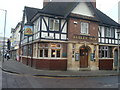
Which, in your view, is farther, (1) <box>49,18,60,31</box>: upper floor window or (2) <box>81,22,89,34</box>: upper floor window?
(2) <box>81,22,89,34</box>: upper floor window

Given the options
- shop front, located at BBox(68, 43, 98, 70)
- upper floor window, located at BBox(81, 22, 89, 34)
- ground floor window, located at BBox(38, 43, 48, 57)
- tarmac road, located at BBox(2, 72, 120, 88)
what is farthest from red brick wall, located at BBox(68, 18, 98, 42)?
tarmac road, located at BBox(2, 72, 120, 88)

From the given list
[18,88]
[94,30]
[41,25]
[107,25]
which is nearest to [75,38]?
[94,30]

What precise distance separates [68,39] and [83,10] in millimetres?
4791

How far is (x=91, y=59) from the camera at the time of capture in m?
18.0

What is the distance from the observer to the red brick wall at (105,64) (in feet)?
63.3

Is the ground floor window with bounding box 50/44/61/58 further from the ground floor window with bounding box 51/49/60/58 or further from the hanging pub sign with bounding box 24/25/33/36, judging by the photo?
the hanging pub sign with bounding box 24/25/33/36

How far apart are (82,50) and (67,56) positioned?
2639mm

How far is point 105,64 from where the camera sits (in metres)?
19.7

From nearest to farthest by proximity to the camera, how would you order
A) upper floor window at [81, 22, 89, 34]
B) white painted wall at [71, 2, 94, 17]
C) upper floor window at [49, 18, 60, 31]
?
upper floor window at [49, 18, 60, 31] → white painted wall at [71, 2, 94, 17] → upper floor window at [81, 22, 89, 34]

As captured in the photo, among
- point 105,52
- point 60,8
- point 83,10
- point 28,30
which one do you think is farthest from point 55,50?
point 105,52

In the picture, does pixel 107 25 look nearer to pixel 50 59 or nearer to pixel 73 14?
pixel 73 14

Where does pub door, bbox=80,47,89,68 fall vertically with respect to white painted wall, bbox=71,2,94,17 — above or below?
below

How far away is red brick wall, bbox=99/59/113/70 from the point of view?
63.3ft

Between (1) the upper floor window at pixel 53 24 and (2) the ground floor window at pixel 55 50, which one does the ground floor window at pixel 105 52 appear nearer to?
(2) the ground floor window at pixel 55 50
